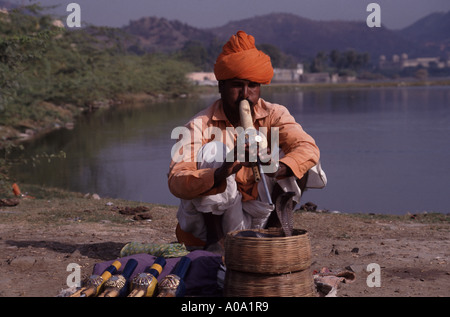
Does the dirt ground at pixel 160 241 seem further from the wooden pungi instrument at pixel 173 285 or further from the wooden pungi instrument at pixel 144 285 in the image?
the wooden pungi instrument at pixel 173 285

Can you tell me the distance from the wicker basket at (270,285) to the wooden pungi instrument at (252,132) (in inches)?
18.8

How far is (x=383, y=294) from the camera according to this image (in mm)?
3197

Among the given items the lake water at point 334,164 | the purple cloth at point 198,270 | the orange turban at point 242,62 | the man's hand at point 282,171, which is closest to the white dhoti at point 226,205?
the man's hand at point 282,171

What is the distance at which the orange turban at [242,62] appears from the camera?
3502 millimetres

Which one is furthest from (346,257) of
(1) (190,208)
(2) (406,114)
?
(2) (406,114)

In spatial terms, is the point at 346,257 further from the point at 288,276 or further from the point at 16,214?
the point at 16,214

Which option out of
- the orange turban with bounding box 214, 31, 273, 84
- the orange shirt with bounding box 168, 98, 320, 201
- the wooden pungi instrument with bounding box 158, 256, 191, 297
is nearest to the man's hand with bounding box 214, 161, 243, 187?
the orange shirt with bounding box 168, 98, 320, 201

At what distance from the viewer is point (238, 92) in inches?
140

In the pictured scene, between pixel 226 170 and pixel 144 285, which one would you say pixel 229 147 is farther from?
pixel 144 285

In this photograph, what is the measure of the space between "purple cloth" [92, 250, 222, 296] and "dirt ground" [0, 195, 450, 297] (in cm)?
41

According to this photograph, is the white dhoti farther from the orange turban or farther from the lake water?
the lake water

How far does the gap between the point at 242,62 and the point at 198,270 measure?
43.7 inches

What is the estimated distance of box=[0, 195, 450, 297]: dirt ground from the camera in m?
3.42

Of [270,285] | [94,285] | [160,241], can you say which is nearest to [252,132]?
[270,285]
